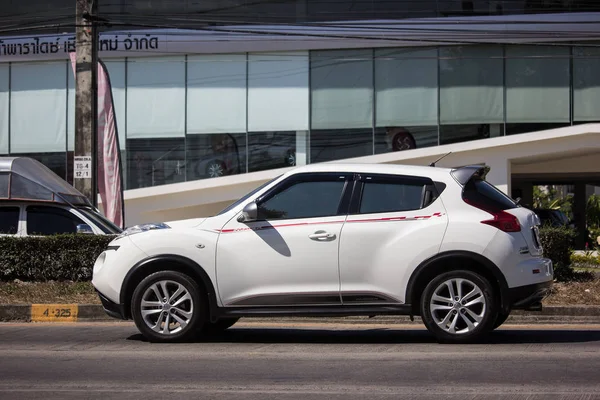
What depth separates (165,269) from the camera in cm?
962

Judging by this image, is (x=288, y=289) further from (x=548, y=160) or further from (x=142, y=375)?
(x=548, y=160)

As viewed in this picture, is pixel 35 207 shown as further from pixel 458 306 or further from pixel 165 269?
pixel 458 306

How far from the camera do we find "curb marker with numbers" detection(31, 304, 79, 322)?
12.6m

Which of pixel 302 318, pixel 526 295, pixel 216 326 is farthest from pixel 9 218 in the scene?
pixel 526 295

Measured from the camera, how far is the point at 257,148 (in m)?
30.8

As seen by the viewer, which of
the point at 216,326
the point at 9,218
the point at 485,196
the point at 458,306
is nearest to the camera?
the point at 458,306

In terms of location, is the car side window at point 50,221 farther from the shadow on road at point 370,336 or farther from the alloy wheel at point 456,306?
the alloy wheel at point 456,306

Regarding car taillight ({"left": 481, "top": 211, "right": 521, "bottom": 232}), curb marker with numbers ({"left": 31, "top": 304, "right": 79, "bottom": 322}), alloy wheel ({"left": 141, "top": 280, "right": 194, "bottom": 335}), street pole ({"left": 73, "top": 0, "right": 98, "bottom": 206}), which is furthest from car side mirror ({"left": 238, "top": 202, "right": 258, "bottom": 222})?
street pole ({"left": 73, "top": 0, "right": 98, "bottom": 206})

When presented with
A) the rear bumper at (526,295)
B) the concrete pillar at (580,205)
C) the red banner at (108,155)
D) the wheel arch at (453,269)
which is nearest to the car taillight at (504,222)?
the wheel arch at (453,269)

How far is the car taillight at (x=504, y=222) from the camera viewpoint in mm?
9188

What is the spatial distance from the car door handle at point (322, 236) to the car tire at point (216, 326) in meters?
1.63

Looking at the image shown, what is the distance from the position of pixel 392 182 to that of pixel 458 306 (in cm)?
140

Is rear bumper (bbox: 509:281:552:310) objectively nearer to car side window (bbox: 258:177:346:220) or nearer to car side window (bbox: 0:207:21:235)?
car side window (bbox: 258:177:346:220)

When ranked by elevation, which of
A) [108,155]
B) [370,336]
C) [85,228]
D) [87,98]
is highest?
[87,98]
